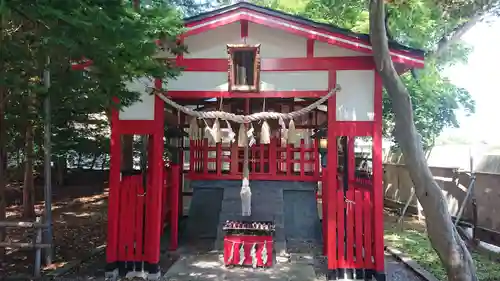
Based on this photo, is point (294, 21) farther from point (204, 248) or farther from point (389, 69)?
point (204, 248)

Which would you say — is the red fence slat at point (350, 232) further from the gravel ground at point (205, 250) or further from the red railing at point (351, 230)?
the gravel ground at point (205, 250)

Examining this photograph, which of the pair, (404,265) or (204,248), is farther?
(204,248)

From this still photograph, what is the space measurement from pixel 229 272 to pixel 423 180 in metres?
3.77

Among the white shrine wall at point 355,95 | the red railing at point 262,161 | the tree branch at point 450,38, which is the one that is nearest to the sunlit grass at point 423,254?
the red railing at point 262,161

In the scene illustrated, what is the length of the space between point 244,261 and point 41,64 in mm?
4866

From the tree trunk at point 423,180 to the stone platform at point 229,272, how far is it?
7.72 feet

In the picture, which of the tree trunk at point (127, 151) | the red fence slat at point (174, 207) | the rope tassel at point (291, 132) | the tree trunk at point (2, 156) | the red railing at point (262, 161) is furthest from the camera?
the red railing at point (262, 161)

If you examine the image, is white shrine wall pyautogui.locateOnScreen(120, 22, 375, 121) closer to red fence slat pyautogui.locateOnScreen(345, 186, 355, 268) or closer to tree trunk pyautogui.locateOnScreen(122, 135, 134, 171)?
red fence slat pyautogui.locateOnScreen(345, 186, 355, 268)

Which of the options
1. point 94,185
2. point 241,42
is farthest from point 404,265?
point 94,185

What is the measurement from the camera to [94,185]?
1842 centimetres

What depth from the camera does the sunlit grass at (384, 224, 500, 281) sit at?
714cm

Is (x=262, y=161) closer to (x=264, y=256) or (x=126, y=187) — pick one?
(x=264, y=256)

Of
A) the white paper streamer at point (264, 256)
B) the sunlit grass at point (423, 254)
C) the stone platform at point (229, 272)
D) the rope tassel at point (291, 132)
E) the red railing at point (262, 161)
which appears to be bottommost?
the stone platform at point (229, 272)

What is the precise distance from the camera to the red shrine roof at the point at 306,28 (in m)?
6.82
